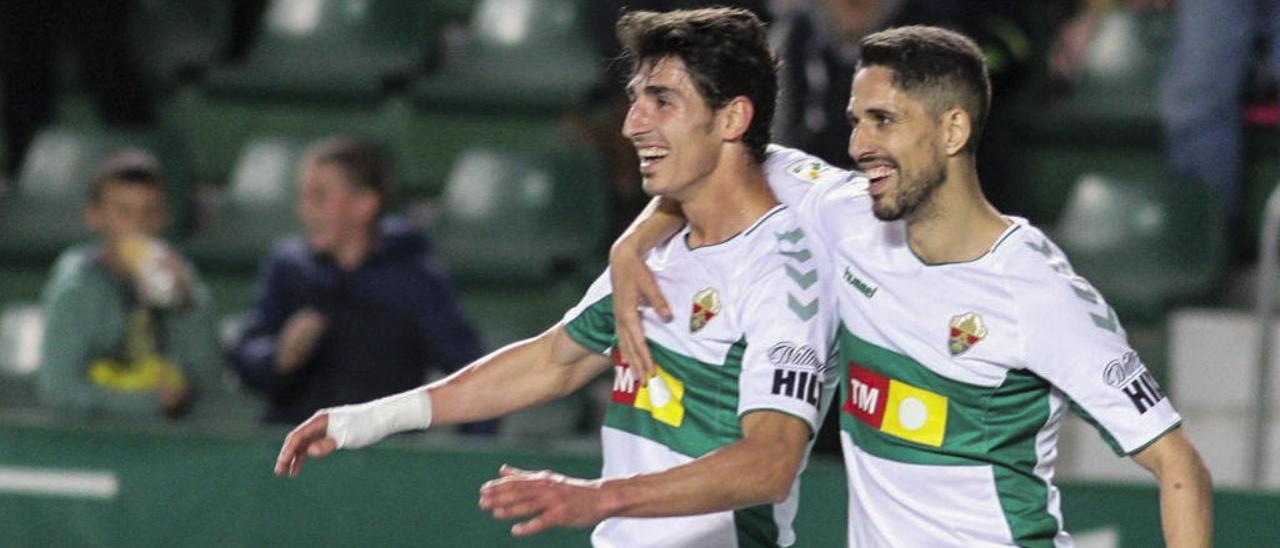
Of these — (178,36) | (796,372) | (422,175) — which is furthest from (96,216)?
(796,372)

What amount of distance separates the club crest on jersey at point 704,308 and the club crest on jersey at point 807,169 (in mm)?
343

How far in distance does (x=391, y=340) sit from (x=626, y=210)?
123 cm

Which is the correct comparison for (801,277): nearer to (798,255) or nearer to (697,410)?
(798,255)

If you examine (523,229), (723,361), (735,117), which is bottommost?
(523,229)

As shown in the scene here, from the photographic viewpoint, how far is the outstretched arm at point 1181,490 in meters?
3.39

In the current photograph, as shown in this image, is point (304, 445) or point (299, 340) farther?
point (299, 340)

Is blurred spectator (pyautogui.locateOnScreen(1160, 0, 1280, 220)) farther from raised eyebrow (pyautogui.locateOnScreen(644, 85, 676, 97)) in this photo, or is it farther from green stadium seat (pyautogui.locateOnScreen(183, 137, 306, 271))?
raised eyebrow (pyautogui.locateOnScreen(644, 85, 676, 97))

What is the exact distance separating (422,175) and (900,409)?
167 inches

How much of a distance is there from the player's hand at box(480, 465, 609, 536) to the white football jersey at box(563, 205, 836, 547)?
0.45 meters

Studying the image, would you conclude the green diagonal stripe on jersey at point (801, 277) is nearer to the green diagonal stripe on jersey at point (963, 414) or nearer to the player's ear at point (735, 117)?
the green diagonal stripe on jersey at point (963, 414)

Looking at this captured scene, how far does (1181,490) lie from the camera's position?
3424 mm

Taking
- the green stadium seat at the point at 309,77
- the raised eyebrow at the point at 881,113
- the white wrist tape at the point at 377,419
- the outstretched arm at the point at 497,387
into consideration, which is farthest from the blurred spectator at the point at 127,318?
the raised eyebrow at the point at 881,113

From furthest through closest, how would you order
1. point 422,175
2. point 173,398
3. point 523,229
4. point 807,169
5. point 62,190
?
point 422,175
point 62,190
point 523,229
point 173,398
point 807,169

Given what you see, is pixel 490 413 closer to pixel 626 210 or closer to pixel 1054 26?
pixel 626 210
